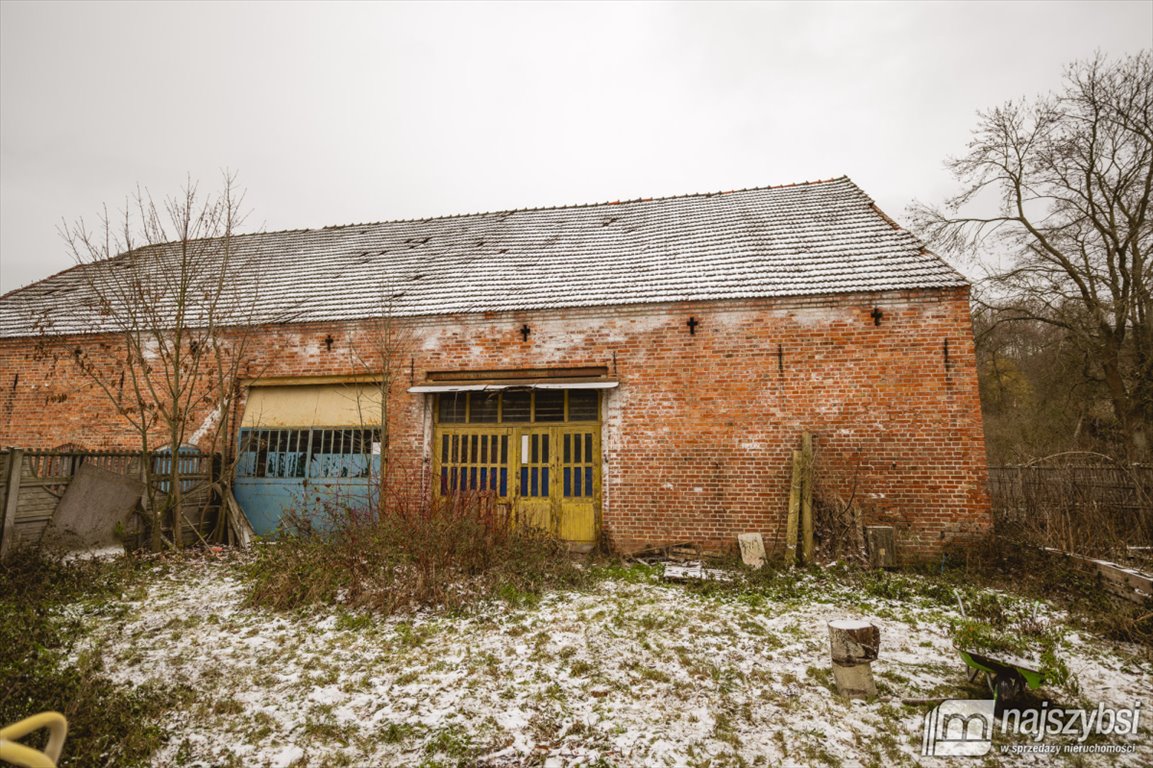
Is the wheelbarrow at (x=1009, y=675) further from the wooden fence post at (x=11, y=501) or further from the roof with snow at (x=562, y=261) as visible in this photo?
the wooden fence post at (x=11, y=501)

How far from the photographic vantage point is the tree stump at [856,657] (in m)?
3.74

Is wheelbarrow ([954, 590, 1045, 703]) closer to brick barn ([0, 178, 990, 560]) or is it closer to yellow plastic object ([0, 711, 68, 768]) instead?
brick barn ([0, 178, 990, 560])

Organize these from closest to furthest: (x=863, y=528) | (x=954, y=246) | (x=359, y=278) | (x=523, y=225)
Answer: (x=863, y=528) < (x=359, y=278) < (x=523, y=225) < (x=954, y=246)

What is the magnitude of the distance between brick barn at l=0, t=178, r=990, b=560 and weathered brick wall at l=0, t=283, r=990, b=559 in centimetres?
3

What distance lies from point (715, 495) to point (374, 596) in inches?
192

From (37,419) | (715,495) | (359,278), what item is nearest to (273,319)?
(359,278)

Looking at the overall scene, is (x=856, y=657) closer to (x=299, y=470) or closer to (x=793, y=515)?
(x=793, y=515)

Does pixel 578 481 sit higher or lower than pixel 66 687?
higher

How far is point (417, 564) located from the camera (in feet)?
19.7

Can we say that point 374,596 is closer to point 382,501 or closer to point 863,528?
point 382,501

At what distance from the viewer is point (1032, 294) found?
14773mm

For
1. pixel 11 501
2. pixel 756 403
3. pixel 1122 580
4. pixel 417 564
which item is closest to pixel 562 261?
pixel 756 403

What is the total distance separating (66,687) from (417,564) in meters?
2.91

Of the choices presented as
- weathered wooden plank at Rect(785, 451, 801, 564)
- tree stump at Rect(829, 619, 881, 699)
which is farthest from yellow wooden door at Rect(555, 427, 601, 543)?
tree stump at Rect(829, 619, 881, 699)
